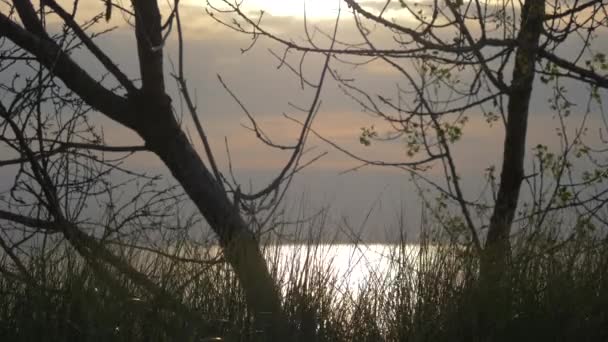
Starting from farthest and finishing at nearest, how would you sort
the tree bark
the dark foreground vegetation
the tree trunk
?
the tree bark < the tree trunk < the dark foreground vegetation

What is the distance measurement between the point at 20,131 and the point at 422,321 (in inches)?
87.7

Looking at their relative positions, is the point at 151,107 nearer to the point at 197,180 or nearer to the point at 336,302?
the point at 197,180

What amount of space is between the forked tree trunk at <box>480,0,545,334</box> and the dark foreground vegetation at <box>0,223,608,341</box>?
0.22 ft

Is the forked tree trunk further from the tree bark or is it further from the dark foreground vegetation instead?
the tree bark

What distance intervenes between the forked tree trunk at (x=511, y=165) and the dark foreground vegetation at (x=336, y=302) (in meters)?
0.07

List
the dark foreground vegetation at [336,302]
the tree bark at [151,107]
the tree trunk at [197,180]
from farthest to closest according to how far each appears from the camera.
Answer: the tree bark at [151,107] → the tree trunk at [197,180] → the dark foreground vegetation at [336,302]

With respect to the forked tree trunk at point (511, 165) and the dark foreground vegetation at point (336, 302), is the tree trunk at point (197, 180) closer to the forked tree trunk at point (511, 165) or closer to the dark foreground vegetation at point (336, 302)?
the dark foreground vegetation at point (336, 302)

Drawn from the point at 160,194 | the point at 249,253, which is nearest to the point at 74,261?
the point at 249,253

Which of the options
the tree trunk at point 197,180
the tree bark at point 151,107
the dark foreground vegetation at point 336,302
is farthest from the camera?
the tree bark at point 151,107

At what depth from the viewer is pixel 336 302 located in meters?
4.77

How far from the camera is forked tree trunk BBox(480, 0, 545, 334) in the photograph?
16.0 feet

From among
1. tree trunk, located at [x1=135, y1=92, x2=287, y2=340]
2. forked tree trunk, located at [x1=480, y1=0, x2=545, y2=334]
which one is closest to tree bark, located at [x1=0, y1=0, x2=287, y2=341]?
tree trunk, located at [x1=135, y1=92, x2=287, y2=340]

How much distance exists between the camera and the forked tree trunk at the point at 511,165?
4871 millimetres

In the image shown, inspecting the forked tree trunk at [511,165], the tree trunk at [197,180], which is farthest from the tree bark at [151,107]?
the forked tree trunk at [511,165]
